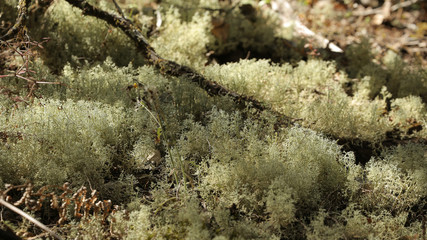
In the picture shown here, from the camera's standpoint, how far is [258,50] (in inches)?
213

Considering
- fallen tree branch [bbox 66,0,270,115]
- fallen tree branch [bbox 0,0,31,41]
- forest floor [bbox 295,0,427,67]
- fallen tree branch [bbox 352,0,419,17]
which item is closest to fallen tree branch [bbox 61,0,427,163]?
fallen tree branch [bbox 66,0,270,115]

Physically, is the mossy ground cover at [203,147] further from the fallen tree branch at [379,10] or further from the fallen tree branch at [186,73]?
the fallen tree branch at [379,10]

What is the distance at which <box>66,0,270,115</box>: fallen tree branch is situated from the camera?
357cm

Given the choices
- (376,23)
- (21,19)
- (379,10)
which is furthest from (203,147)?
(379,10)

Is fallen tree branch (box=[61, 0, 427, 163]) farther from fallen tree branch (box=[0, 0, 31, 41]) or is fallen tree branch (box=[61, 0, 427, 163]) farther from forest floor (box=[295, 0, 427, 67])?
forest floor (box=[295, 0, 427, 67])

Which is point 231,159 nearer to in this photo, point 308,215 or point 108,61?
point 308,215

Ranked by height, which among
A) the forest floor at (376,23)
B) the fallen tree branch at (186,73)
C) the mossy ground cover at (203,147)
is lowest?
the mossy ground cover at (203,147)

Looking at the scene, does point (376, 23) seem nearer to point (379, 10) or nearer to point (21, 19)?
point (379, 10)

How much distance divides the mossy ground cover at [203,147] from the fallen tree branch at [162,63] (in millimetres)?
83

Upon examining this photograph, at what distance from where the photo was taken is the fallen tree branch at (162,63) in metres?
3.57

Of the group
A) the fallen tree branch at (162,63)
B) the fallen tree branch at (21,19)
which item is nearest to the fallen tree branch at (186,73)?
the fallen tree branch at (162,63)

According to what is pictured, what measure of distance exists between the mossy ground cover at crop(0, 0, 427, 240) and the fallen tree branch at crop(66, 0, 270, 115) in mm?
83

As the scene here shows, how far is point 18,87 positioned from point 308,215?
9.37 ft

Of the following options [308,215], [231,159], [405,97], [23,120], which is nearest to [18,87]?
[23,120]
